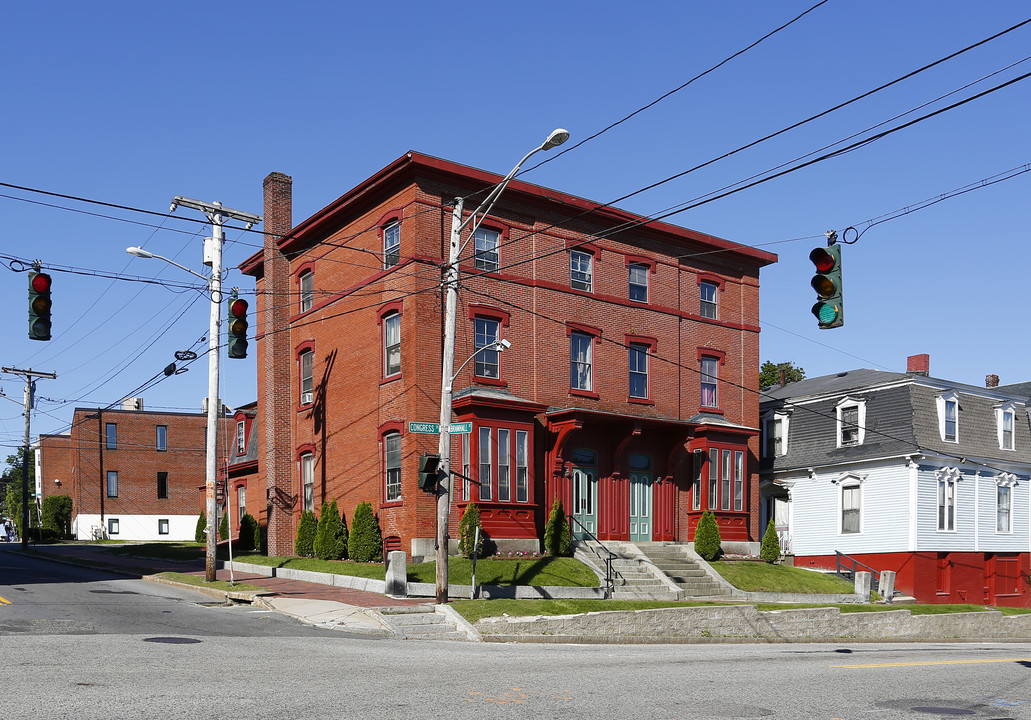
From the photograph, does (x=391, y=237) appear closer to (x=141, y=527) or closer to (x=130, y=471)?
(x=130, y=471)

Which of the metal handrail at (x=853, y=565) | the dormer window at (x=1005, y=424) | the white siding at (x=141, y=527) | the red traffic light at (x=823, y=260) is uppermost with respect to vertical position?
the red traffic light at (x=823, y=260)

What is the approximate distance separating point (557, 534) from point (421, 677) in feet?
57.3

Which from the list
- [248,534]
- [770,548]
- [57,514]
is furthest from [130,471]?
[770,548]

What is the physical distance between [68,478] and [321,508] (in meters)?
45.5

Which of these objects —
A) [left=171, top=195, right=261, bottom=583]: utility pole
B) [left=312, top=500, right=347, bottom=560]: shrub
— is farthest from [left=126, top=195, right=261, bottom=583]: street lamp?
[left=312, top=500, right=347, bottom=560]: shrub

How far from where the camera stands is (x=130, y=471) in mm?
70062

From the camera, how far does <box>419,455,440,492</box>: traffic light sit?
69.7 ft

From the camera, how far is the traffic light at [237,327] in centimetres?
2112

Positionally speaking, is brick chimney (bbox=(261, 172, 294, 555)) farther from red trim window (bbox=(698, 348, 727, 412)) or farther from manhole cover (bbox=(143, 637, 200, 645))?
manhole cover (bbox=(143, 637, 200, 645))

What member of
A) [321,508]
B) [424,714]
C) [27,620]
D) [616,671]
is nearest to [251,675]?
[424,714]

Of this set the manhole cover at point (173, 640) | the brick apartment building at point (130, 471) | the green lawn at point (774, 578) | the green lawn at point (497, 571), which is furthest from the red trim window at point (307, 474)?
the brick apartment building at point (130, 471)

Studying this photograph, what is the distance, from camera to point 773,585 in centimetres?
3191

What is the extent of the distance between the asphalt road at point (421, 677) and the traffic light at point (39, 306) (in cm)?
515

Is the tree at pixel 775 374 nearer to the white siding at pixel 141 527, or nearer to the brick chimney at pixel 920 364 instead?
the brick chimney at pixel 920 364
